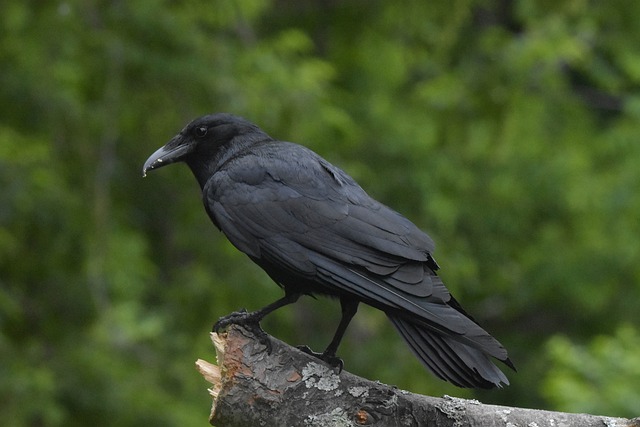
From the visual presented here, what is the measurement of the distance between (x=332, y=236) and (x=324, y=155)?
13.8 ft

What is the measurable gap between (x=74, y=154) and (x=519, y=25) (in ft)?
25.2

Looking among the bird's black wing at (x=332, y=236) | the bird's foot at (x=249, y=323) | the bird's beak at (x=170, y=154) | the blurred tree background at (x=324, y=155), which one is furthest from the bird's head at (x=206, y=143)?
the blurred tree background at (x=324, y=155)

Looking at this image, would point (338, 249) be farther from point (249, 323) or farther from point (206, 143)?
point (206, 143)

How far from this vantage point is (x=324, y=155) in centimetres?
861

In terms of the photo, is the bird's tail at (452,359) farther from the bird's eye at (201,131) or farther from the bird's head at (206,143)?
the bird's eye at (201,131)

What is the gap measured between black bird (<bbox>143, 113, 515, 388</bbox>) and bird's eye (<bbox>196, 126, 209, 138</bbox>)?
150 mm

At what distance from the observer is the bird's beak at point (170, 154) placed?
5.22 meters

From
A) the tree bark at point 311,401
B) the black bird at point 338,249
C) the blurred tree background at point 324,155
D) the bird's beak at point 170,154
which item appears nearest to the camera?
the tree bark at point 311,401

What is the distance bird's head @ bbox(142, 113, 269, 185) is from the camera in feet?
17.2

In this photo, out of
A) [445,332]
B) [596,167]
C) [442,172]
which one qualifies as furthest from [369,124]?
[445,332]

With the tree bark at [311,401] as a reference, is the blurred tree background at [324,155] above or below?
above

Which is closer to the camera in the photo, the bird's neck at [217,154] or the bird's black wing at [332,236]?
the bird's black wing at [332,236]

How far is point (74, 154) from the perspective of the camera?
7.52 meters

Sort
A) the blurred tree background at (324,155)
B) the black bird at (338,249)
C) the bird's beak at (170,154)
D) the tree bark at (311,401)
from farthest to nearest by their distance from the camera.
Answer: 1. the blurred tree background at (324,155)
2. the bird's beak at (170,154)
3. the black bird at (338,249)
4. the tree bark at (311,401)
